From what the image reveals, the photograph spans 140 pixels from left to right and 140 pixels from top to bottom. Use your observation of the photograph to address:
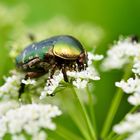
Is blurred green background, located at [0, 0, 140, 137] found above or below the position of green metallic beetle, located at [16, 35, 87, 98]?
above

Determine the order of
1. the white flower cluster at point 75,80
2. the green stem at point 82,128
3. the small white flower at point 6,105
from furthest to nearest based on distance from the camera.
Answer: the green stem at point 82,128, the small white flower at point 6,105, the white flower cluster at point 75,80

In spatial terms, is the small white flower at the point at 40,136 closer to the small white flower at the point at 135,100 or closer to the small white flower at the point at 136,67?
the small white flower at the point at 135,100

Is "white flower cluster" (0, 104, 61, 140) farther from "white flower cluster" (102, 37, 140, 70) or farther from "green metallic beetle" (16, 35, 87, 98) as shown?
"white flower cluster" (102, 37, 140, 70)

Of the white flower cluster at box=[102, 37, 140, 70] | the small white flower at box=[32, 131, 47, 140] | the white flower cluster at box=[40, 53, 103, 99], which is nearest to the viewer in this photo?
the small white flower at box=[32, 131, 47, 140]

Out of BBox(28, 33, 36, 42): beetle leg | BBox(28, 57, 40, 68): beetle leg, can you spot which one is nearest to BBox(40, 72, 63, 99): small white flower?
BBox(28, 57, 40, 68): beetle leg

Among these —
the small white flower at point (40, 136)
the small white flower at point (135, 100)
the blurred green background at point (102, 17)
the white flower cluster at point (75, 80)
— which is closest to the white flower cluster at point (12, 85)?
the white flower cluster at point (75, 80)

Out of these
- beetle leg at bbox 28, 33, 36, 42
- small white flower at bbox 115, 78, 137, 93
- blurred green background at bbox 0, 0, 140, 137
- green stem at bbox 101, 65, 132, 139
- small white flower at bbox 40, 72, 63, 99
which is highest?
blurred green background at bbox 0, 0, 140, 137

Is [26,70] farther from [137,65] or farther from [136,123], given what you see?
[136,123]

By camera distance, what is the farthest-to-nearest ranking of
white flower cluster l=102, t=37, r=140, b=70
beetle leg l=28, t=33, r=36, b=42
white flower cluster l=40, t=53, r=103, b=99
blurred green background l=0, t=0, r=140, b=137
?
1. blurred green background l=0, t=0, r=140, b=137
2. beetle leg l=28, t=33, r=36, b=42
3. white flower cluster l=102, t=37, r=140, b=70
4. white flower cluster l=40, t=53, r=103, b=99
